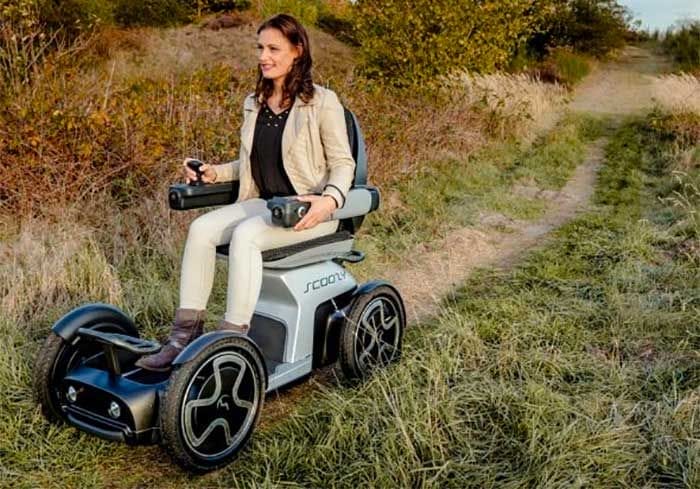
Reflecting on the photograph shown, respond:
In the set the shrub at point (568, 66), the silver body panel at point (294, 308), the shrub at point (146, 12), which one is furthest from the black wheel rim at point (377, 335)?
the shrub at point (146, 12)

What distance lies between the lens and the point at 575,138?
1113 centimetres

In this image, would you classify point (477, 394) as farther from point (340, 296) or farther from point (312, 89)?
point (312, 89)

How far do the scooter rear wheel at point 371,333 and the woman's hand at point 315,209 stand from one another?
57cm

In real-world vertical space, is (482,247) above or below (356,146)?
below

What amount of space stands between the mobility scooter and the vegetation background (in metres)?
0.17

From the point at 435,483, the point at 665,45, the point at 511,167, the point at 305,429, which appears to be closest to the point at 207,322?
the point at 305,429

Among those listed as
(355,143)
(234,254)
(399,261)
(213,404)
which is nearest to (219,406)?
(213,404)

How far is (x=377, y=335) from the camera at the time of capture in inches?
130

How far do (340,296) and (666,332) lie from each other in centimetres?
173

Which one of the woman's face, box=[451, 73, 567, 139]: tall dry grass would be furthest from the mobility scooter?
box=[451, 73, 567, 139]: tall dry grass

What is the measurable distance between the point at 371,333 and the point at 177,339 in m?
0.91

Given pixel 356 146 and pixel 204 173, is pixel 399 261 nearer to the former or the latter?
pixel 356 146

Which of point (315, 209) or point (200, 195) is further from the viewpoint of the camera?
point (200, 195)

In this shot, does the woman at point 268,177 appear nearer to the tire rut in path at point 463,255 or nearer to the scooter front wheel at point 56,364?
the scooter front wheel at point 56,364
